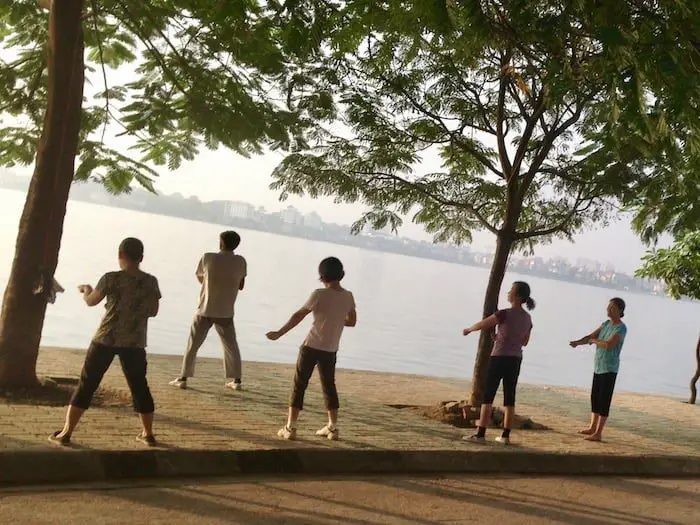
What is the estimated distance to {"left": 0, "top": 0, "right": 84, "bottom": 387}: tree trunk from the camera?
969cm

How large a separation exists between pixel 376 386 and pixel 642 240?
15.3 ft

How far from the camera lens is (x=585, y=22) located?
266 inches

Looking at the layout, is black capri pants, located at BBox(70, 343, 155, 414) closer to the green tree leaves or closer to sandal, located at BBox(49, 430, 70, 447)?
sandal, located at BBox(49, 430, 70, 447)

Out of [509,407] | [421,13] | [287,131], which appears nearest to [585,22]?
[421,13]

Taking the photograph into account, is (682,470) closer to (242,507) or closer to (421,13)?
(242,507)

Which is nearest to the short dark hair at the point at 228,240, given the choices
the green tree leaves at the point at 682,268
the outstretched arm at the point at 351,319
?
the outstretched arm at the point at 351,319

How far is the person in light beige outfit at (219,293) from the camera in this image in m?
11.0

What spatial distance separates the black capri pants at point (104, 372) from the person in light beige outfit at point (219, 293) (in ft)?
11.2

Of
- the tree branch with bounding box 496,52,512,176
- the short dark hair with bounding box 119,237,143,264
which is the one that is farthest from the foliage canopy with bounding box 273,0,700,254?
the short dark hair with bounding box 119,237,143,264

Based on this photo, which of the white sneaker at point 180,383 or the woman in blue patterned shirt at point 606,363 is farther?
the white sneaker at point 180,383

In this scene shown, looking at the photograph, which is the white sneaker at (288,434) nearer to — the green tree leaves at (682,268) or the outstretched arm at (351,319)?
the outstretched arm at (351,319)

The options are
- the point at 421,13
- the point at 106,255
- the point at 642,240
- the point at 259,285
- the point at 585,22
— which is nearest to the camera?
the point at 421,13

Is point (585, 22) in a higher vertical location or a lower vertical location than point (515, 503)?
higher

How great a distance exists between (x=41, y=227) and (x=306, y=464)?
3.91 m
